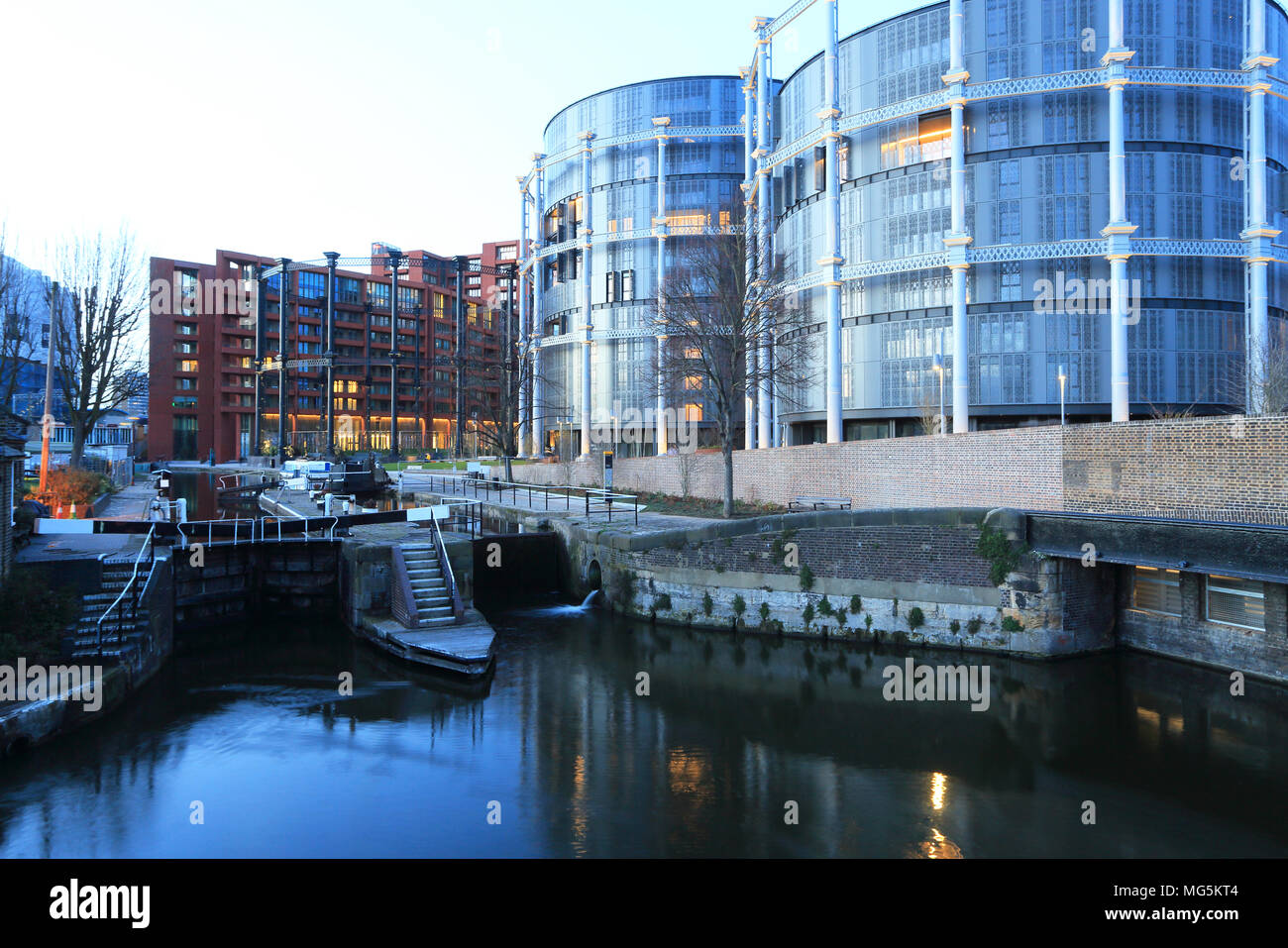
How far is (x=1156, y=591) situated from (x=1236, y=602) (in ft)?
5.70

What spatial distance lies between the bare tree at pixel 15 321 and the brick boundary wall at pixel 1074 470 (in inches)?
872

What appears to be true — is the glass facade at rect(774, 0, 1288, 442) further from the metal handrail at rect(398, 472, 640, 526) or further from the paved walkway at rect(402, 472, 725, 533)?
the paved walkway at rect(402, 472, 725, 533)

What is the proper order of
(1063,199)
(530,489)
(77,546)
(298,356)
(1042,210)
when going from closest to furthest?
(77,546), (1063,199), (1042,210), (530,489), (298,356)

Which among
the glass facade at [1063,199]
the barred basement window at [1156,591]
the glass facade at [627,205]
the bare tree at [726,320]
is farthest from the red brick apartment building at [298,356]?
the barred basement window at [1156,591]

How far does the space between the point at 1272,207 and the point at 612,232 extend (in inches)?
1466

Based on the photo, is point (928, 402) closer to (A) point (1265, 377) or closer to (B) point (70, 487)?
(A) point (1265, 377)

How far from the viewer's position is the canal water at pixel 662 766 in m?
10.1

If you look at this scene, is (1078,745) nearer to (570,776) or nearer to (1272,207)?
(570,776)

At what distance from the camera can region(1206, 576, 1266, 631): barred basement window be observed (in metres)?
15.2

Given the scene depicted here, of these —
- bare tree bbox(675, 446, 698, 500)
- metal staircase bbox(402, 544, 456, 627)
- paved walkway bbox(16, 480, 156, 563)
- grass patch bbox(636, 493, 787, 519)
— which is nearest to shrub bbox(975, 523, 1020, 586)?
grass patch bbox(636, 493, 787, 519)

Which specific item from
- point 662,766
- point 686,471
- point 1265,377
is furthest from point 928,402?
point 662,766

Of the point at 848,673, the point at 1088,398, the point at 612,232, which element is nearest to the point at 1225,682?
the point at 848,673

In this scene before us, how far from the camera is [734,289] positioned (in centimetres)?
2848

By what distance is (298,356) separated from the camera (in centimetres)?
10888
